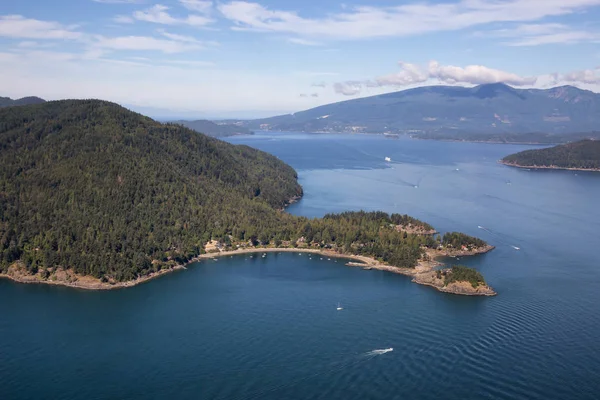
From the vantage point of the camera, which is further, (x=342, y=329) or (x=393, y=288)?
(x=393, y=288)

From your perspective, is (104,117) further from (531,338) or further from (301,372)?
(531,338)

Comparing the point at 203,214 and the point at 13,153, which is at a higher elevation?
the point at 13,153

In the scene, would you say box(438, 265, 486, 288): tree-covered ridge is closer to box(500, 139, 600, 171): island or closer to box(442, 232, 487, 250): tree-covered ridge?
box(442, 232, 487, 250): tree-covered ridge

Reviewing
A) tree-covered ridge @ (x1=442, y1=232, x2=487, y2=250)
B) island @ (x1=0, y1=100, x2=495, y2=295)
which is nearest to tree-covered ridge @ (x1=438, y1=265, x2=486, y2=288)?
island @ (x1=0, y1=100, x2=495, y2=295)

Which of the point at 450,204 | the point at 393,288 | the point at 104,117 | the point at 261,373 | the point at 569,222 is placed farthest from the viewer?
the point at 450,204

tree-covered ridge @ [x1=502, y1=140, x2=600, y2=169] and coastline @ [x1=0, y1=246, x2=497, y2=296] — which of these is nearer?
coastline @ [x1=0, y1=246, x2=497, y2=296]

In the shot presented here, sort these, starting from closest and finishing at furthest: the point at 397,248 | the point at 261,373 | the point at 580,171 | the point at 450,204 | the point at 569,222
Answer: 1. the point at 261,373
2. the point at 397,248
3. the point at 569,222
4. the point at 450,204
5. the point at 580,171

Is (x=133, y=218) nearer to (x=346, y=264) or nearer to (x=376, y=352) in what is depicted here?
(x=346, y=264)

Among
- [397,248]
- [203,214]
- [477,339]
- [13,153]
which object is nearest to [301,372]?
[477,339]
